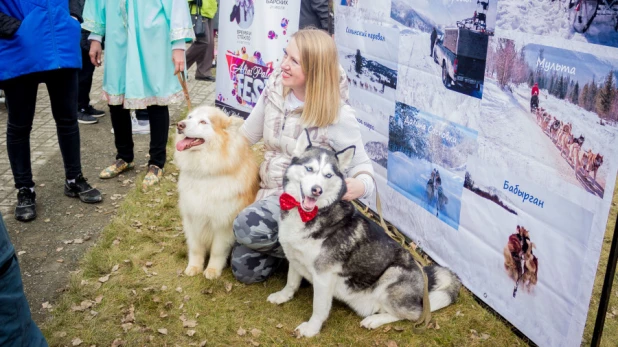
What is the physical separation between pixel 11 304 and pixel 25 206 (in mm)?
3307

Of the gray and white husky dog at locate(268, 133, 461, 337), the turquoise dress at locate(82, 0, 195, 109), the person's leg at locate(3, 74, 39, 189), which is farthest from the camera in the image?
the turquoise dress at locate(82, 0, 195, 109)

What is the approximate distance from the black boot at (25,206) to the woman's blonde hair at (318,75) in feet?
9.20

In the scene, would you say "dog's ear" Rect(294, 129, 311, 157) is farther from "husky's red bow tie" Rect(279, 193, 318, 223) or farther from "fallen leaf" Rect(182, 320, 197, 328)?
"fallen leaf" Rect(182, 320, 197, 328)

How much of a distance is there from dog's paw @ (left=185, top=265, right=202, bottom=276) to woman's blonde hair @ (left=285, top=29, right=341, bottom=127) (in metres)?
1.44

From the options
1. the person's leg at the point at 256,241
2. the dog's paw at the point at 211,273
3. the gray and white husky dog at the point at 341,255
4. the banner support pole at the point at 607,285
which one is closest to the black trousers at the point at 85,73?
the dog's paw at the point at 211,273

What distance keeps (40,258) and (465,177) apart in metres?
3.20

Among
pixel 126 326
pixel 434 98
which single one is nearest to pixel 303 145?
pixel 434 98

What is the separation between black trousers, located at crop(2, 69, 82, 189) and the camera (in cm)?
412

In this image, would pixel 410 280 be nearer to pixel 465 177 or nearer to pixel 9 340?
pixel 465 177

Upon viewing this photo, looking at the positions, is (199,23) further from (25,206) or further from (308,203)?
(308,203)

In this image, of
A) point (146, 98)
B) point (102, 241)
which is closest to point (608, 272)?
point (102, 241)

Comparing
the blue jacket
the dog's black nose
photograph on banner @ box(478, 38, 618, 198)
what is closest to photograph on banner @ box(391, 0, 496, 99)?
photograph on banner @ box(478, 38, 618, 198)

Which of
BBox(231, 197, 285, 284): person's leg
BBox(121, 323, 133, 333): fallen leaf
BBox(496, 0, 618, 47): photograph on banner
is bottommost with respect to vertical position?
BBox(121, 323, 133, 333): fallen leaf

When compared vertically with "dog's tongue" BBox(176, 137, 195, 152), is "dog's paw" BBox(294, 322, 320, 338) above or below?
below
